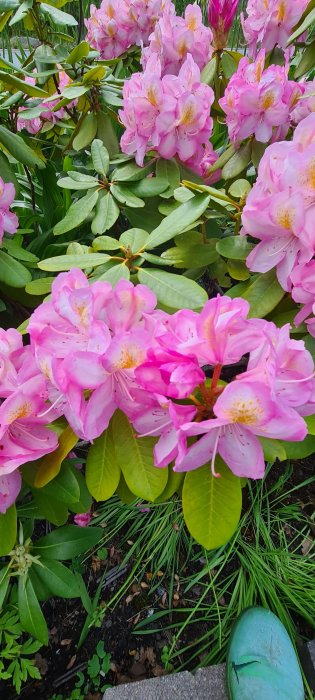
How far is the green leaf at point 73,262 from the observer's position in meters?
0.67

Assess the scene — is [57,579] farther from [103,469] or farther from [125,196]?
[125,196]

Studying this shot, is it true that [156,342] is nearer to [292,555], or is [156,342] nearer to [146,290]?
[146,290]

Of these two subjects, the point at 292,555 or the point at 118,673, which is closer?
the point at 118,673

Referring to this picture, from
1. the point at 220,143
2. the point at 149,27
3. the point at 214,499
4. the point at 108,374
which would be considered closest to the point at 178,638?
the point at 214,499

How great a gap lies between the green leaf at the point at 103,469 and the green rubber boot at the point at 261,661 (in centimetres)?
87

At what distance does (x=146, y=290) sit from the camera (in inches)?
19.6

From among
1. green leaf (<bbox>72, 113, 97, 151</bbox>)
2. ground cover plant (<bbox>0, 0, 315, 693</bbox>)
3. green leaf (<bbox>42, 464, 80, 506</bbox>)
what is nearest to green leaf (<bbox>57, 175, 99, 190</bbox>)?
ground cover plant (<bbox>0, 0, 315, 693</bbox>)

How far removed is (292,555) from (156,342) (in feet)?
4.00

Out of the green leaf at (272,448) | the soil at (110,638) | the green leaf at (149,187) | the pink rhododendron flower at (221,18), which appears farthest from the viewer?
the soil at (110,638)

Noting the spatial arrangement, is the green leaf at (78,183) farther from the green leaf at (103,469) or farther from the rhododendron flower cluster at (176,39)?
the green leaf at (103,469)

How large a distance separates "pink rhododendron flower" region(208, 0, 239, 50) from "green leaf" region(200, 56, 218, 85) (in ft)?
0.13

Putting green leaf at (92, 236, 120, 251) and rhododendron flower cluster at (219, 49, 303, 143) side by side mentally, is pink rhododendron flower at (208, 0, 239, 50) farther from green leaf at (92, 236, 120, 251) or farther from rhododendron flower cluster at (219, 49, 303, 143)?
green leaf at (92, 236, 120, 251)

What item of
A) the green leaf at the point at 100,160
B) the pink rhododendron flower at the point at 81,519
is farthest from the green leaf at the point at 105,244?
the pink rhododendron flower at the point at 81,519

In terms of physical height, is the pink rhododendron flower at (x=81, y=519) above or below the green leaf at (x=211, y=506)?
below
